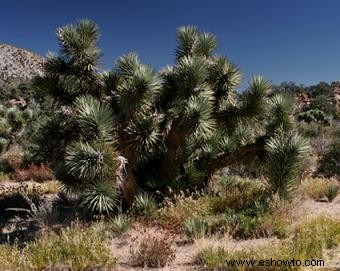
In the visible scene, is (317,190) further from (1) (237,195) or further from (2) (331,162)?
(2) (331,162)

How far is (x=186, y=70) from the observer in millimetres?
9016

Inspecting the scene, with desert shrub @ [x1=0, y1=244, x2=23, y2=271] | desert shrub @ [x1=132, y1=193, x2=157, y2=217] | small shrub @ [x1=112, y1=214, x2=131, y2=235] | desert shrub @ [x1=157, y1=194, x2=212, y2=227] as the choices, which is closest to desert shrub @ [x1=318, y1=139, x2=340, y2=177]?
desert shrub @ [x1=157, y1=194, x2=212, y2=227]

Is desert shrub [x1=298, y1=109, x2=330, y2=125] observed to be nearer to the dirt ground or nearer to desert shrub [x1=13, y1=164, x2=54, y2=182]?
desert shrub [x1=13, y1=164, x2=54, y2=182]

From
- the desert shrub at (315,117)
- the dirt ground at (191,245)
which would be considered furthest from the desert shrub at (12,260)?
the desert shrub at (315,117)

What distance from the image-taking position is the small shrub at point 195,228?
7311mm

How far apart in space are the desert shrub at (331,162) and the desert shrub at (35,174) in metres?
8.95

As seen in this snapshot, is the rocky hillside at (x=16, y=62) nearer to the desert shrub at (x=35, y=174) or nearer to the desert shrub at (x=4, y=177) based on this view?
the desert shrub at (x=4, y=177)

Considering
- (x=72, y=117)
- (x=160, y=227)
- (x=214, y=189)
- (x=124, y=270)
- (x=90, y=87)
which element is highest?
(x=90, y=87)

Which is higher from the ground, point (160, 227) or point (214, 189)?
point (214, 189)

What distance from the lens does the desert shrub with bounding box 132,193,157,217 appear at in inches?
343

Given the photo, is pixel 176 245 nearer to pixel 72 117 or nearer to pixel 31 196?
pixel 72 117

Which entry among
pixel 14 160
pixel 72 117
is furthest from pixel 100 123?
pixel 14 160

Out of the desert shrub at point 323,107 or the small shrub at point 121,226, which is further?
the desert shrub at point 323,107

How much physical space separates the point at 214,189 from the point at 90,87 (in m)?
3.59
